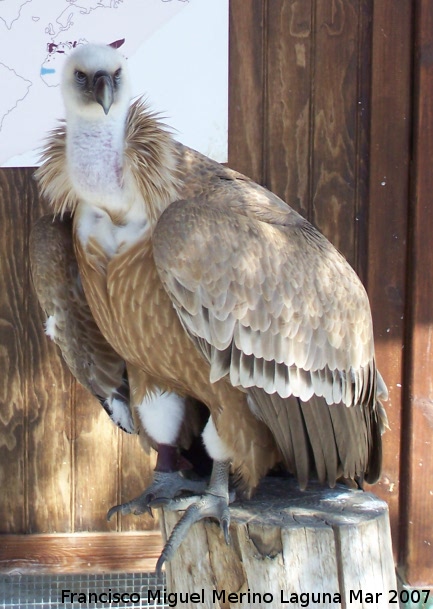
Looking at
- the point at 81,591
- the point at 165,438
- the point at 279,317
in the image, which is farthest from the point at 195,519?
the point at 81,591

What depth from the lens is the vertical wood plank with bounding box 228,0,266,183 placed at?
3527mm

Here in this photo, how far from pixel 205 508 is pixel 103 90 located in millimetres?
1193

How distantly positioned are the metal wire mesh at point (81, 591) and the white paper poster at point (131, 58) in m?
1.84

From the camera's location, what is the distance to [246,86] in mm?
3561

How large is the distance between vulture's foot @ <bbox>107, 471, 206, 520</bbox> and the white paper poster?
1.46 meters

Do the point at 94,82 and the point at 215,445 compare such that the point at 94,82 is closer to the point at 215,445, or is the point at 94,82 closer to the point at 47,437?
the point at 215,445

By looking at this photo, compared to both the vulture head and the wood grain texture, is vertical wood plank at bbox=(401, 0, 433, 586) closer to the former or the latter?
the wood grain texture

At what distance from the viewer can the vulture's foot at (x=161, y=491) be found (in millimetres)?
2570

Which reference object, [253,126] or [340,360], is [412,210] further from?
[340,360]

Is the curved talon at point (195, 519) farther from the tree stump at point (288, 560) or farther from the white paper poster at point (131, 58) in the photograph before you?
the white paper poster at point (131, 58)

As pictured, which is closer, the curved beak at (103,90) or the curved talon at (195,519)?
the curved beak at (103,90)

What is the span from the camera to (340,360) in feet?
7.82

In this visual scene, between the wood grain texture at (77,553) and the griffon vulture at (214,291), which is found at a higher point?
the griffon vulture at (214,291)

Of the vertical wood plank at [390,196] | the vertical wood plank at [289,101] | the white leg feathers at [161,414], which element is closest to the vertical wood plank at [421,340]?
the vertical wood plank at [390,196]
